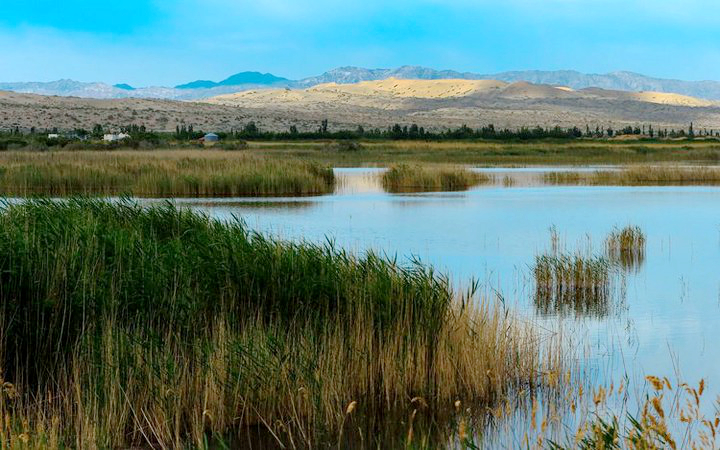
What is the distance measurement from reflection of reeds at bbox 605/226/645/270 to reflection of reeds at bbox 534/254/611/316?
282 cm

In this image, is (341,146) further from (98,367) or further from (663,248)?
(98,367)

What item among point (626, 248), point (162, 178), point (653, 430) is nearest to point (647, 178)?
point (162, 178)

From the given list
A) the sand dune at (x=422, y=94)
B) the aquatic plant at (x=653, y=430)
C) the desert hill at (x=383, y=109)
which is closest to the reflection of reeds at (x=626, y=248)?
the aquatic plant at (x=653, y=430)

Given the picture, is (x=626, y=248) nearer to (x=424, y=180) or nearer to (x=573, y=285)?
(x=573, y=285)

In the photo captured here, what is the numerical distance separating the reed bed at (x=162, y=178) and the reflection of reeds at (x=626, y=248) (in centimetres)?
1489

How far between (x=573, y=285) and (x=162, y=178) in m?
19.4

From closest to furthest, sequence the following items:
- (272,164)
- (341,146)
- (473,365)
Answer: (473,365)
(272,164)
(341,146)

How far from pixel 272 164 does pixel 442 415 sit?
84.2 feet

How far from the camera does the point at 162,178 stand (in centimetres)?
2998

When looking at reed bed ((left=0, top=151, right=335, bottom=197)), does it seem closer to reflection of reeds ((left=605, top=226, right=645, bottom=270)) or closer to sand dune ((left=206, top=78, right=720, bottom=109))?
reflection of reeds ((left=605, top=226, right=645, bottom=270))

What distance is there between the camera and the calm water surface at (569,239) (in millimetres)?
10414

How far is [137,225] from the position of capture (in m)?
11.1

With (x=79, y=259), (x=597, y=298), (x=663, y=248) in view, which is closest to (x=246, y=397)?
(x=79, y=259)

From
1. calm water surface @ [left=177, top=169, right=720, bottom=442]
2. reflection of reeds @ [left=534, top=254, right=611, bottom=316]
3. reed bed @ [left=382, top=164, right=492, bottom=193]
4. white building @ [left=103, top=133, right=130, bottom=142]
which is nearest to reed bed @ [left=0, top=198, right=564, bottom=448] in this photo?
calm water surface @ [left=177, top=169, right=720, bottom=442]
